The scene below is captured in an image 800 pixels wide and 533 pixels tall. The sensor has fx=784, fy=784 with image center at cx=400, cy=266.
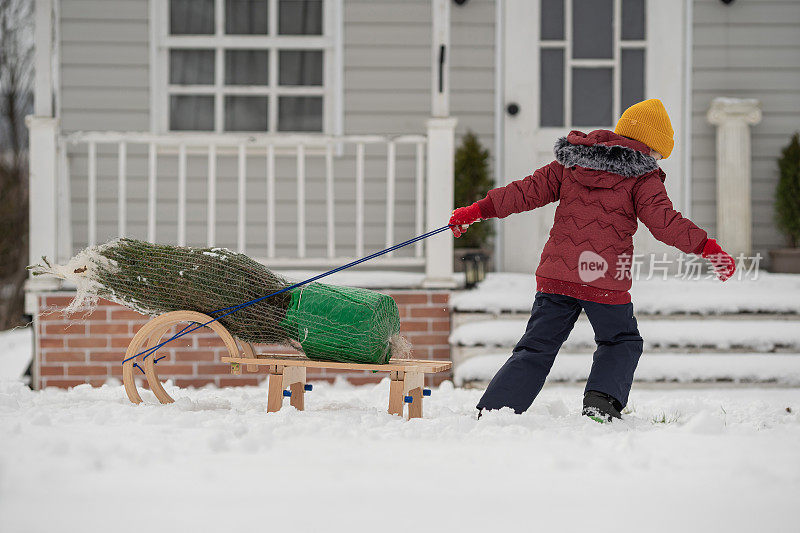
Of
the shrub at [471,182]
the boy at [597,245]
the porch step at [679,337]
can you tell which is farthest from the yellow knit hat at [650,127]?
the shrub at [471,182]

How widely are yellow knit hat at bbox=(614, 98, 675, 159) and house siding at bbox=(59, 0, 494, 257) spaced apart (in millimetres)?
2698

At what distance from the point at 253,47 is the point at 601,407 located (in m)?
3.94

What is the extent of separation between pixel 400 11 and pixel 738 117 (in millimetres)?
2531

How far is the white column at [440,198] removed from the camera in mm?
4527

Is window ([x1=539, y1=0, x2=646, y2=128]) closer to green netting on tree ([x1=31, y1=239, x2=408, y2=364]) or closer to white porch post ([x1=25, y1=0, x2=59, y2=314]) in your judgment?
green netting on tree ([x1=31, y1=239, x2=408, y2=364])

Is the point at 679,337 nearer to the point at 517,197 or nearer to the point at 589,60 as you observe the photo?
the point at 517,197

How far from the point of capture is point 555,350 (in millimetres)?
3008

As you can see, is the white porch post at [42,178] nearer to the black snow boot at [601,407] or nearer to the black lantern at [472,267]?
the black lantern at [472,267]

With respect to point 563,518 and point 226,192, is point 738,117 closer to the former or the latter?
point 226,192

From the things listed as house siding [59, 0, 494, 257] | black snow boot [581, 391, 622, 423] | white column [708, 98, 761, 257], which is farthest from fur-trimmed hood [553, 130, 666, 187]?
white column [708, 98, 761, 257]

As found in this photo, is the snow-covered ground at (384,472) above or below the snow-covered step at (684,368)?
above

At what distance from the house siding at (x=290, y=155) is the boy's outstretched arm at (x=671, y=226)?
283cm

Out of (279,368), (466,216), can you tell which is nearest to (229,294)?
(279,368)

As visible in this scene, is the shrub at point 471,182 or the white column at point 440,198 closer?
the white column at point 440,198
